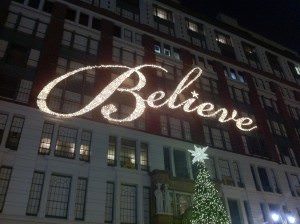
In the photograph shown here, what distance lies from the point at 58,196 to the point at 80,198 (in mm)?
1769

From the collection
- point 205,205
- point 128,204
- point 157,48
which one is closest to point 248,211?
point 205,205

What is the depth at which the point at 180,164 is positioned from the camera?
33.2 metres

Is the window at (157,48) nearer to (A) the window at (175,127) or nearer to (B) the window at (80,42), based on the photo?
(B) the window at (80,42)

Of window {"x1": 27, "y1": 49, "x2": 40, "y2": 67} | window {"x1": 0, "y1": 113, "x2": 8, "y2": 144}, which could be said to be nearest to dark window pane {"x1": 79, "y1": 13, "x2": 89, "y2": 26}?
window {"x1": 27, "y1": 49, "x2": 40, "y2": 67}

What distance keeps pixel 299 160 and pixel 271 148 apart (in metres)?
5.62

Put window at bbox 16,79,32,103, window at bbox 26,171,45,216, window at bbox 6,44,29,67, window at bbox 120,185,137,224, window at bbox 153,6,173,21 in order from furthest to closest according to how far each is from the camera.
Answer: window at bbox 153,6,173,21
window at bbox 6,44,29,67
window at bbox 16,79,32,103
window at bbox 120,185,137,224
window at bbox 26,171,45,216

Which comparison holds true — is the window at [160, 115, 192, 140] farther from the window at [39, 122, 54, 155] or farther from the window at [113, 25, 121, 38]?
the window at [113, 25, 121, 38]

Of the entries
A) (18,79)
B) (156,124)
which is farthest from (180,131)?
(18,79)

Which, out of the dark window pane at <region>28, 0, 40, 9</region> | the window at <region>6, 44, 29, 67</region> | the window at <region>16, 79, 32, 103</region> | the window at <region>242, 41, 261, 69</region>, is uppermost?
the window at <region>242, 41, 261, 69</region>

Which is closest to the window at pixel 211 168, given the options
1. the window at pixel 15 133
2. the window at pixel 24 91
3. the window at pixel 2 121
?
the window at pixel 15 133

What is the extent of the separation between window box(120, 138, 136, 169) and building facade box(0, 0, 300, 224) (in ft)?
0.34

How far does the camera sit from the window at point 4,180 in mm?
23597

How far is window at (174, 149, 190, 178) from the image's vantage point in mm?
32688

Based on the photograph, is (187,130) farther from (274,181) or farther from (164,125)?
(274,181)
